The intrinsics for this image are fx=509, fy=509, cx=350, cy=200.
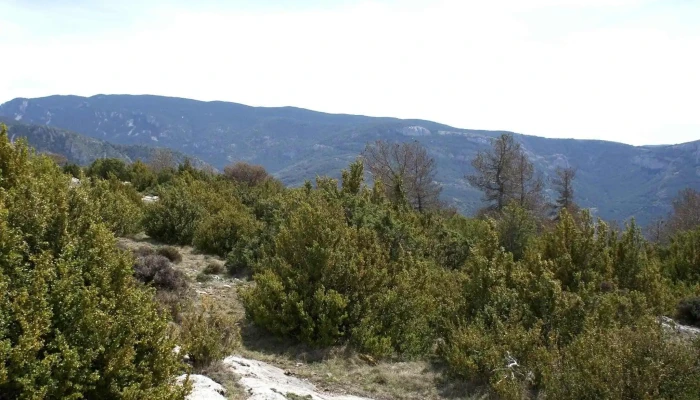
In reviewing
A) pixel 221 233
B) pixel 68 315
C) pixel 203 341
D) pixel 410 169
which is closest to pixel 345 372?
pixel 203 341

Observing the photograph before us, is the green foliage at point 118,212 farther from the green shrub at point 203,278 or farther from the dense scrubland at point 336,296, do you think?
the green shrub at point 203,278

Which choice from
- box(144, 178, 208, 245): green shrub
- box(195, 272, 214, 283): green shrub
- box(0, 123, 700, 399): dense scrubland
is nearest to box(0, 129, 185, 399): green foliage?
box(0, 123, 700, 399): dense scrubland

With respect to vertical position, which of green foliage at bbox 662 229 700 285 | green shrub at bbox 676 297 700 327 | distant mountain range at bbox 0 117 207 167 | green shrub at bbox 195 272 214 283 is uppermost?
green foliage at bbox 662 229 700 285

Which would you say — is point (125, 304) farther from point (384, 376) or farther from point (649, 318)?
point (649, 318)

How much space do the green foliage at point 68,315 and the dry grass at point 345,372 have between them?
1459mm

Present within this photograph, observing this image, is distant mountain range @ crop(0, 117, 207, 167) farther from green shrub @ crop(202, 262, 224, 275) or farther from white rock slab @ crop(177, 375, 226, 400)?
white rock slab @ crop(177, 375, 226, 400)

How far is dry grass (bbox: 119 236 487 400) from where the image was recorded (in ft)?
20.4

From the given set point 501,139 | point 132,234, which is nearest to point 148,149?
point 501,139

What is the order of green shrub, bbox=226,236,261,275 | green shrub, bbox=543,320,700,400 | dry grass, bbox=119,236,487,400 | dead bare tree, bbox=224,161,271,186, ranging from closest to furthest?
green shrub, bbox=543,320,700,400
dry grass, bbox=119,236,487,400
green shrub, bbox=226,236,261,275
dead bare tree, bbox=224,161,271,186

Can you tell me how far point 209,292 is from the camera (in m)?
9.84

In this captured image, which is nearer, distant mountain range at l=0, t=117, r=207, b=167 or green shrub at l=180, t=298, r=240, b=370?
green shrub at l=180, t=298, r=240, b=370

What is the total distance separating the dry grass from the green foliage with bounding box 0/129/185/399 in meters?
1.46

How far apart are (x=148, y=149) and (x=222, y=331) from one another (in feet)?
483

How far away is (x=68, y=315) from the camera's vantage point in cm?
366
